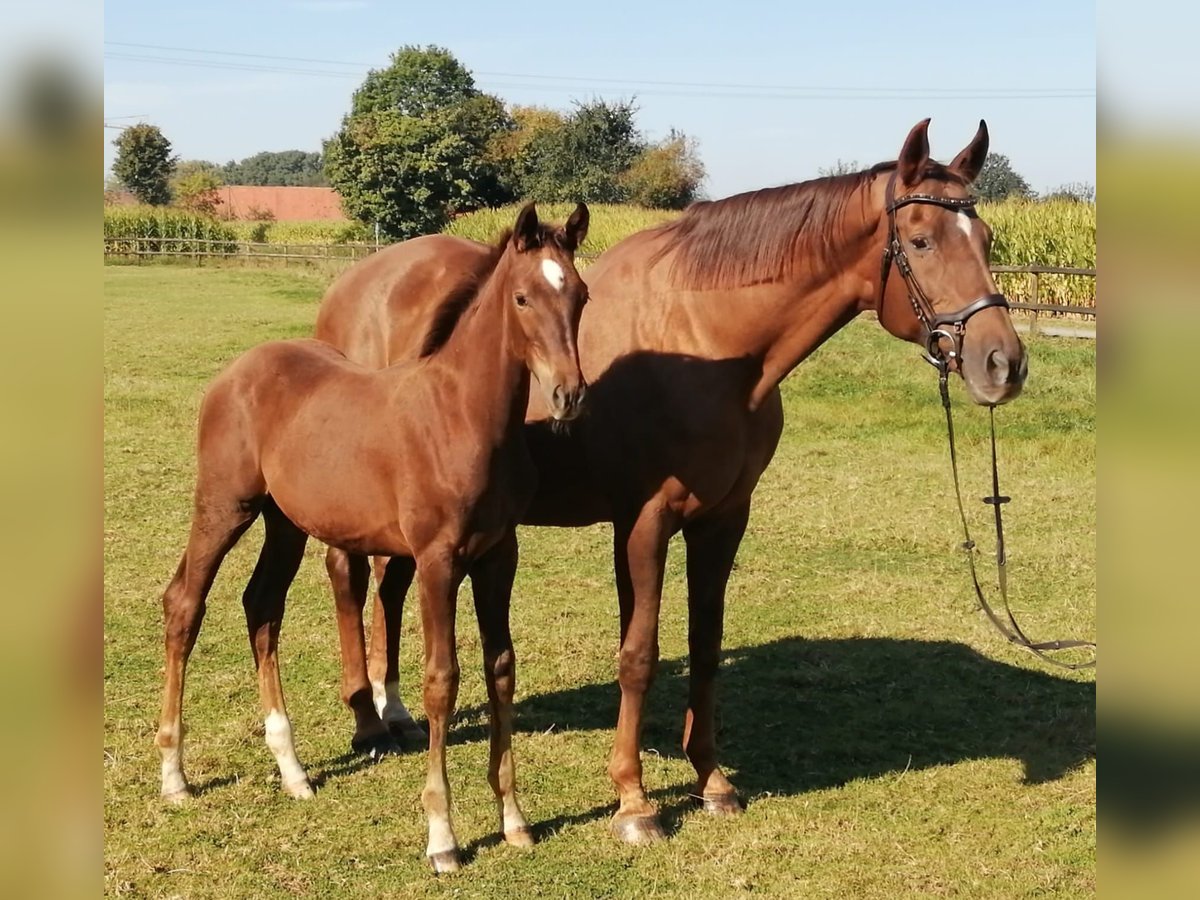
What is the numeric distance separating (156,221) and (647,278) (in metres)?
41.1

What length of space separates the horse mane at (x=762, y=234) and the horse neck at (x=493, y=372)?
808mm

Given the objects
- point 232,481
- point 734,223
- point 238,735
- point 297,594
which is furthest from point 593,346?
point 297,594

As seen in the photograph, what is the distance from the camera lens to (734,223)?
4.33 m

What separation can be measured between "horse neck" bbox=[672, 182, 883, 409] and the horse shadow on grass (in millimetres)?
A: 1807

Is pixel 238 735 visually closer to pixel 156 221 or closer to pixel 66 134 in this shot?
pixel 66 134

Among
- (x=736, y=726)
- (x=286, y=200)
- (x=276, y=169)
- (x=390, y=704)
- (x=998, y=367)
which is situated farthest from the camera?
(x=276, y=169)

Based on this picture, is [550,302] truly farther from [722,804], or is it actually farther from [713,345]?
[722,804]

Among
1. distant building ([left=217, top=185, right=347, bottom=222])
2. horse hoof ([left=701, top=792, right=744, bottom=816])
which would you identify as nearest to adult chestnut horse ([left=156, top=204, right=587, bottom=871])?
horse hoof ([left=701, top=792, right=744, bottom=816])

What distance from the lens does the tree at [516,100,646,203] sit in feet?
138

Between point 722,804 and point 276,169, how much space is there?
434 feet

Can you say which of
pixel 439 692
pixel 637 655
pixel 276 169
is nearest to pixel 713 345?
pixel 637 655

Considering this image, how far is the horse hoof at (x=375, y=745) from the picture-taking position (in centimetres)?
515

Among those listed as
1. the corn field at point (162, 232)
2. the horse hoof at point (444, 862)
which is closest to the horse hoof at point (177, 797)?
the horse hoof at point (444, 862)

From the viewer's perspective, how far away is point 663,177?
42.6 meters
